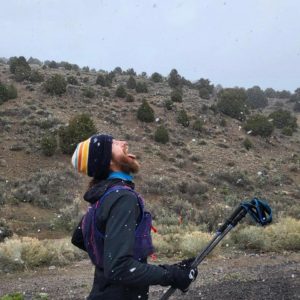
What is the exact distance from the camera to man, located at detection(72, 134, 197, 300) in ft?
8.42

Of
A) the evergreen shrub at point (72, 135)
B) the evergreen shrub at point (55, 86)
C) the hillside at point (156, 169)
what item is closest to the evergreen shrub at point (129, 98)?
the hillside at point (156, 169)

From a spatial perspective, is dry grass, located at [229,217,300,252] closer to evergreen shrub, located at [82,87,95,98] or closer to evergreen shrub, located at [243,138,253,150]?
evergreen shrub, located at [243,138,253,150]

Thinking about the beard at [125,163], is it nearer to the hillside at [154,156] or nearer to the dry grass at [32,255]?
the dry grass at [32,255]

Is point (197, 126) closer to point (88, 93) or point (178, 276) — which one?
point (88, 93)

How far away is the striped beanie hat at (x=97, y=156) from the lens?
9.45ft

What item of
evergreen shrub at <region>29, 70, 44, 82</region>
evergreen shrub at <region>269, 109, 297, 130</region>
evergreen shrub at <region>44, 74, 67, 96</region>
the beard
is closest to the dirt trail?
the beard

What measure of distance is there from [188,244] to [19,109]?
22.4 m

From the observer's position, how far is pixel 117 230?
8.38ft

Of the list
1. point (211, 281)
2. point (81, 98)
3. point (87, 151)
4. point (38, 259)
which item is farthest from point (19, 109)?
point (87, 151)

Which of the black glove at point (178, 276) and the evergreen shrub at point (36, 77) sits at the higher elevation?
the evergreen shrub at point (36, 77)

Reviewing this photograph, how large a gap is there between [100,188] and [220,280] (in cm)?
568

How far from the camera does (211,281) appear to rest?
7.95m

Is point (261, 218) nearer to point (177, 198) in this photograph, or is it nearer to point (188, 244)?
point (188, 244)

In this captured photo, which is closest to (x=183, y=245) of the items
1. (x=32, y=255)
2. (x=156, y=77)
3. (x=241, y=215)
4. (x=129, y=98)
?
(x=32, y=255)
